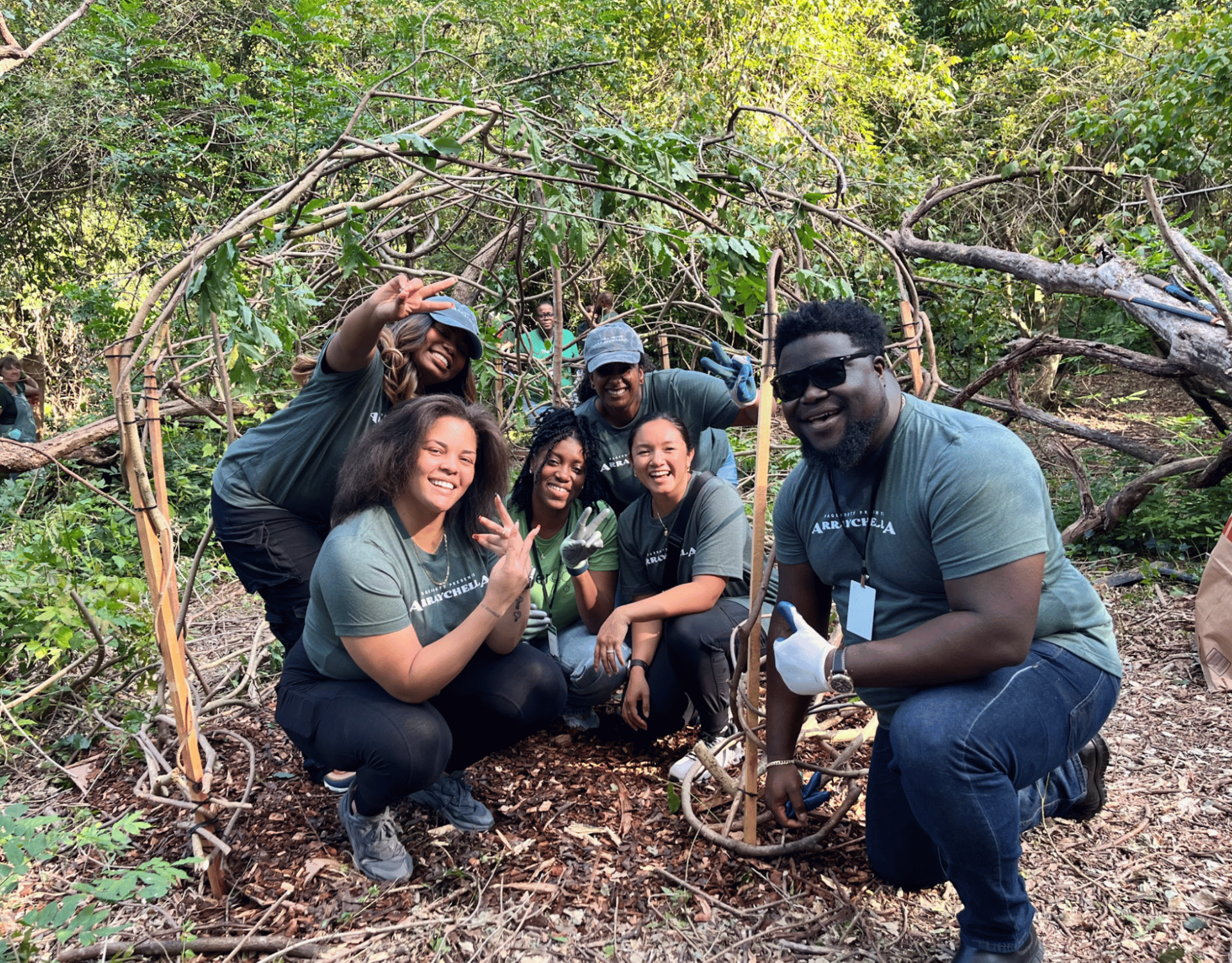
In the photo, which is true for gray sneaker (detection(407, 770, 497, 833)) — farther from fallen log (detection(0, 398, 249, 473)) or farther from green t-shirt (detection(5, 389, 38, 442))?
green t-shirt (detection(5, 389, 38, 442))

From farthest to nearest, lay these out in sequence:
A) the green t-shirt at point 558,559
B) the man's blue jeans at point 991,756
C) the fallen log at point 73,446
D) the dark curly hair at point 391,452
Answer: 1. the fallen log at point 73,446
2. the green t-shirt at point 558,559
3. the dark curly hair at point 391,452
4. the man's blue jeans at point 991,756

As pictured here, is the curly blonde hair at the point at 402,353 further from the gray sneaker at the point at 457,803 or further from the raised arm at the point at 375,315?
the gray sneaker at the point at 457,803

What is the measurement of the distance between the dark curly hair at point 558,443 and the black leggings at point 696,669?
0.58 meters

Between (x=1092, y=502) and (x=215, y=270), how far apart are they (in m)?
4.31

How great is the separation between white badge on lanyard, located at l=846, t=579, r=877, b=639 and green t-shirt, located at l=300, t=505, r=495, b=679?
1014mm

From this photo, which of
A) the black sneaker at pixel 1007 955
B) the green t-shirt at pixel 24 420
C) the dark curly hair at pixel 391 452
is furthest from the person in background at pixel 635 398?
the green t-shirt at pixel 24 420

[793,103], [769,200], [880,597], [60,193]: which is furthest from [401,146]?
[60,193]

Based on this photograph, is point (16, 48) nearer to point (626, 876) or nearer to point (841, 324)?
point (841, 324)

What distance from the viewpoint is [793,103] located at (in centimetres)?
861

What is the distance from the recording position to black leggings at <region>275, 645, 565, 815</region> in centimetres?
219

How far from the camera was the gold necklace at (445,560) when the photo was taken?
7.59 ft

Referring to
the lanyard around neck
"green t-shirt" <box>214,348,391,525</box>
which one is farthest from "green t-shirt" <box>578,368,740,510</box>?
the lanyard around neck

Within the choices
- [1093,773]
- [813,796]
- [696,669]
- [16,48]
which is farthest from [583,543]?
[16,48]

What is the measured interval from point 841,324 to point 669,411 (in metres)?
1.28
